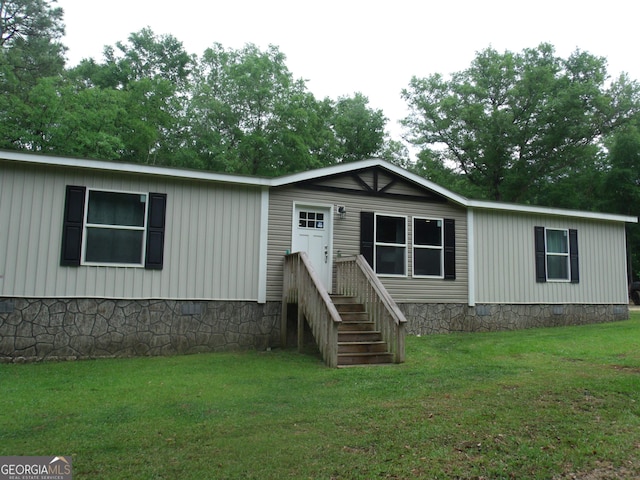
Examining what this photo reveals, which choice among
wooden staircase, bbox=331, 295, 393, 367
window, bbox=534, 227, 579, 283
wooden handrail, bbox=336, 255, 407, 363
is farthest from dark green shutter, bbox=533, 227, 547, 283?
wooden staircase, bbox=331, 295, 393, 367

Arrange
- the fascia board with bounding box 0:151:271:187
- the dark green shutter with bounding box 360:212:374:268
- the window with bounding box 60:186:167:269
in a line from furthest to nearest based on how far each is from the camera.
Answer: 1. the dark green shutter with bounding box 360:212:374:268
2. the window with bounding box 60:186:167:269
3. the fascia board with bounding box 0:151:271:187

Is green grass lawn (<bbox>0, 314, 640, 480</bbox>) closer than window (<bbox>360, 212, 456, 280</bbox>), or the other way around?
green grass lawn (<bbox>0, 314, 640, 480</bbox>)

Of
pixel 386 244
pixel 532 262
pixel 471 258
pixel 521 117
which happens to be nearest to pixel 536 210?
pixel 532 262

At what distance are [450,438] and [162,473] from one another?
2.15 m

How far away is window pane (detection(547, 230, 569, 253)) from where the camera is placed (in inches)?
446

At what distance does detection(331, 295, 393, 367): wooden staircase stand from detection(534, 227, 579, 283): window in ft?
18.0

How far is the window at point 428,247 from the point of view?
33.0 ft

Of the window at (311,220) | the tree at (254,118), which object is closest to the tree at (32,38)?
the tree at (254,118)

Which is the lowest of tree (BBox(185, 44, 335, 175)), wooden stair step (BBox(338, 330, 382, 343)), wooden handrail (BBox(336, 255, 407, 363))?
wooden stair step (BBox(338, 330, 382, 343))

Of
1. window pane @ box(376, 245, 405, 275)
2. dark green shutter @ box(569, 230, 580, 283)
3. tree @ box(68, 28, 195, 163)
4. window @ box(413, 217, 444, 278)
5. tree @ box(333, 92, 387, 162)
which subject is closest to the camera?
window pane @ box(376, 245, 405, 275)

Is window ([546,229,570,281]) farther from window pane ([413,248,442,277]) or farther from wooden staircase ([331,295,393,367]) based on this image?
wooden staircase ([331,295,393,367])

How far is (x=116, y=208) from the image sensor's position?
8.02 m

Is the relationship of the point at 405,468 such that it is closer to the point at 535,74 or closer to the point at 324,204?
the point at 324,204

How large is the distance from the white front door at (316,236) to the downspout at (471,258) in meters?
3.32
